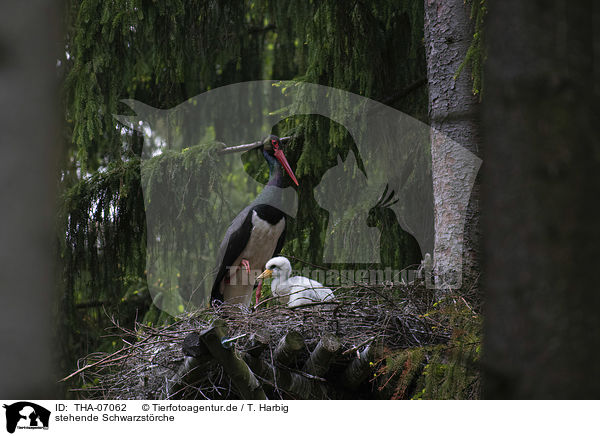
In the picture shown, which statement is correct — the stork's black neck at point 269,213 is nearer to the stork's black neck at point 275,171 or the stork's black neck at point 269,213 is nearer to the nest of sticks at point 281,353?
the stork's black neck at point 275,171

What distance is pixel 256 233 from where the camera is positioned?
5.21m

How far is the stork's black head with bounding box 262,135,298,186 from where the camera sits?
4.85 m

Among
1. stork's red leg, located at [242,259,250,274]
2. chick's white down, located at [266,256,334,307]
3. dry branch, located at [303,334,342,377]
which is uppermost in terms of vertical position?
stork's red leg, located at [242,259,250,274]

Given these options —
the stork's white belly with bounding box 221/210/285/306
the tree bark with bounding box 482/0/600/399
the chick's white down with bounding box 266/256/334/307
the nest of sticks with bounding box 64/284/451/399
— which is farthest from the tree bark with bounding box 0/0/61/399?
the stork's white belly with bounding box 221/210/285/306

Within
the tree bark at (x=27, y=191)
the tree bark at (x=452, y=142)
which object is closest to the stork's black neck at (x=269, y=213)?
the tree bark at (x=452, y=142)

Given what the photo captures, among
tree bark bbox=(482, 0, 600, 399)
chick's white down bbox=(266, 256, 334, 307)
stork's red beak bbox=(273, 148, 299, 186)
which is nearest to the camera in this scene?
tree bark bbox=(482, 0, 600, 399)

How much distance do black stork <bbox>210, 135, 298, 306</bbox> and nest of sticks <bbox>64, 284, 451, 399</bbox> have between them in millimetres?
1868

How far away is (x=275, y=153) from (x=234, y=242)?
0.80m

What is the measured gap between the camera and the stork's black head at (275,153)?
15.9 ft

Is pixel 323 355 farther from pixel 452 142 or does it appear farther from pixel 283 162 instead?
pixel 283 162

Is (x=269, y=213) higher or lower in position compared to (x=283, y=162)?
lower

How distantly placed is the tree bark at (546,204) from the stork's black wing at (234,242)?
412 cm
